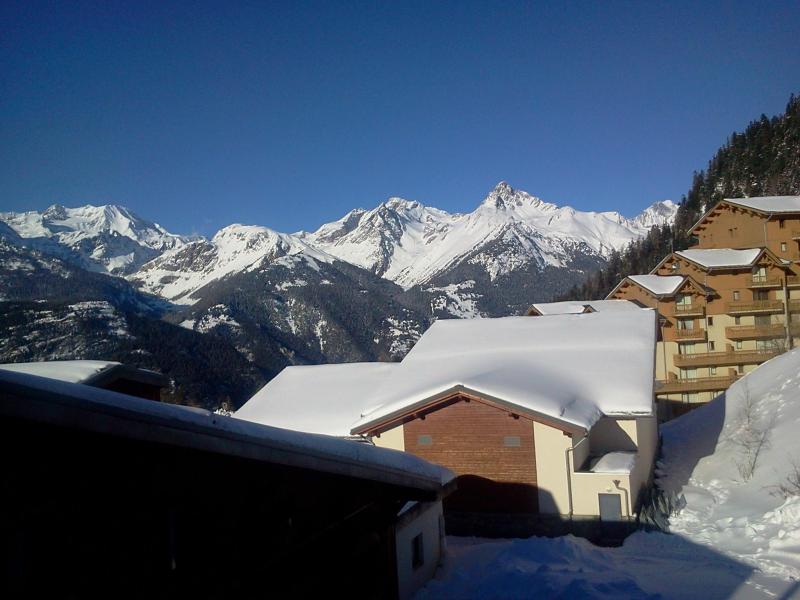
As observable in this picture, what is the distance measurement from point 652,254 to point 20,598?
87997mm

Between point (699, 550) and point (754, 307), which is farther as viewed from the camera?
point (754, 307)

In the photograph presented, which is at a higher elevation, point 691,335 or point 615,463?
point 615,463

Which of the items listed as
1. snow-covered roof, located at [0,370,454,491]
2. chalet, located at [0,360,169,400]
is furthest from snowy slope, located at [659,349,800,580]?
chalet, located at [0,360,169,400]

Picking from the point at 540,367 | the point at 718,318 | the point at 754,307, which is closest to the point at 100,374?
the point at 540,367

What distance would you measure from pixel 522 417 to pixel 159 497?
40.2 ft

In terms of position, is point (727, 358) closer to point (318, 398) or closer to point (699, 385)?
point (699, 385)

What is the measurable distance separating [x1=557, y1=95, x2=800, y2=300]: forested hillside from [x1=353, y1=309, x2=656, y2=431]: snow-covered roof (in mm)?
57908

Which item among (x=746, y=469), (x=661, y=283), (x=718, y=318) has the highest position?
(x=661, y=283)

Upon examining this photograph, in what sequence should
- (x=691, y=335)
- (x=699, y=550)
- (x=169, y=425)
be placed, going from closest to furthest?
(x=169, y=425)
(x=699, y=550)
(x=691, y=335)

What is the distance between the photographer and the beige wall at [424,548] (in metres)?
9.36

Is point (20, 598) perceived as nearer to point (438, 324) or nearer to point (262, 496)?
point (262, 496)

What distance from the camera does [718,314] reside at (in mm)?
43531

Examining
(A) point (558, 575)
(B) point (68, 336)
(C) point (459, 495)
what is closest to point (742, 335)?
(C) point (459, 495)

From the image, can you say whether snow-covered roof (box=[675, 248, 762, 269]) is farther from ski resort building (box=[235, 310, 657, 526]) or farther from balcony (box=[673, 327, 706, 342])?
ski resort building (box=[235, 310, 657, 526])
